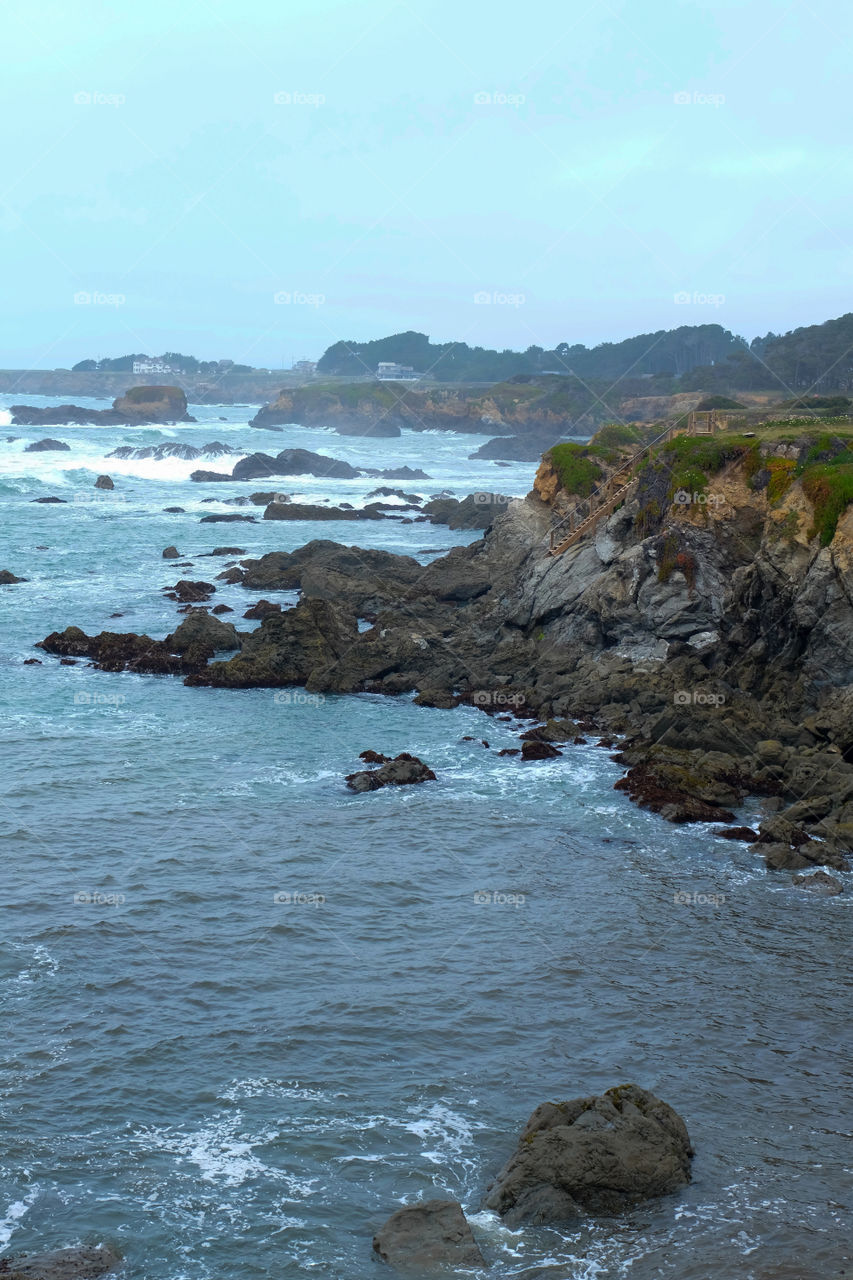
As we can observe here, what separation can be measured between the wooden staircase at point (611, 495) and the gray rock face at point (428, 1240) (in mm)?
34166

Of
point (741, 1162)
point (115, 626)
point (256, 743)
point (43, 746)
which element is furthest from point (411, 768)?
point (115, 626)

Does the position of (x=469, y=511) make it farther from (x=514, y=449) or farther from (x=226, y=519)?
(x=514, y=449)

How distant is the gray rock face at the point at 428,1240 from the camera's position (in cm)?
1357

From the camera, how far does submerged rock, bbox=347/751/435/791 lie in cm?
2973

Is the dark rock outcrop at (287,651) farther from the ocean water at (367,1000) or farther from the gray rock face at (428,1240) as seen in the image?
the gray rock face at (428,1240)

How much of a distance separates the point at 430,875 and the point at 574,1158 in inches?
397

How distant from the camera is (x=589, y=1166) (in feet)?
48.4

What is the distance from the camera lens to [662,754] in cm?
3055

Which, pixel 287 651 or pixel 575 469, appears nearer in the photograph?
pixel 287 651

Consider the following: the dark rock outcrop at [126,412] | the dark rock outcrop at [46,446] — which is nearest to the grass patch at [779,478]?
the dark rock outcrop at [46,446]

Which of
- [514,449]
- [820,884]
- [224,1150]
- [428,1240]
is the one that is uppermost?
[514,449]

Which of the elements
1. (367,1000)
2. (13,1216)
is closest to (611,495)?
(367,1000)

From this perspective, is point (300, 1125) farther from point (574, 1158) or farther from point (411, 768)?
point (411, 768)

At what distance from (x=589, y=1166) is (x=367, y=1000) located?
18.9 feet
